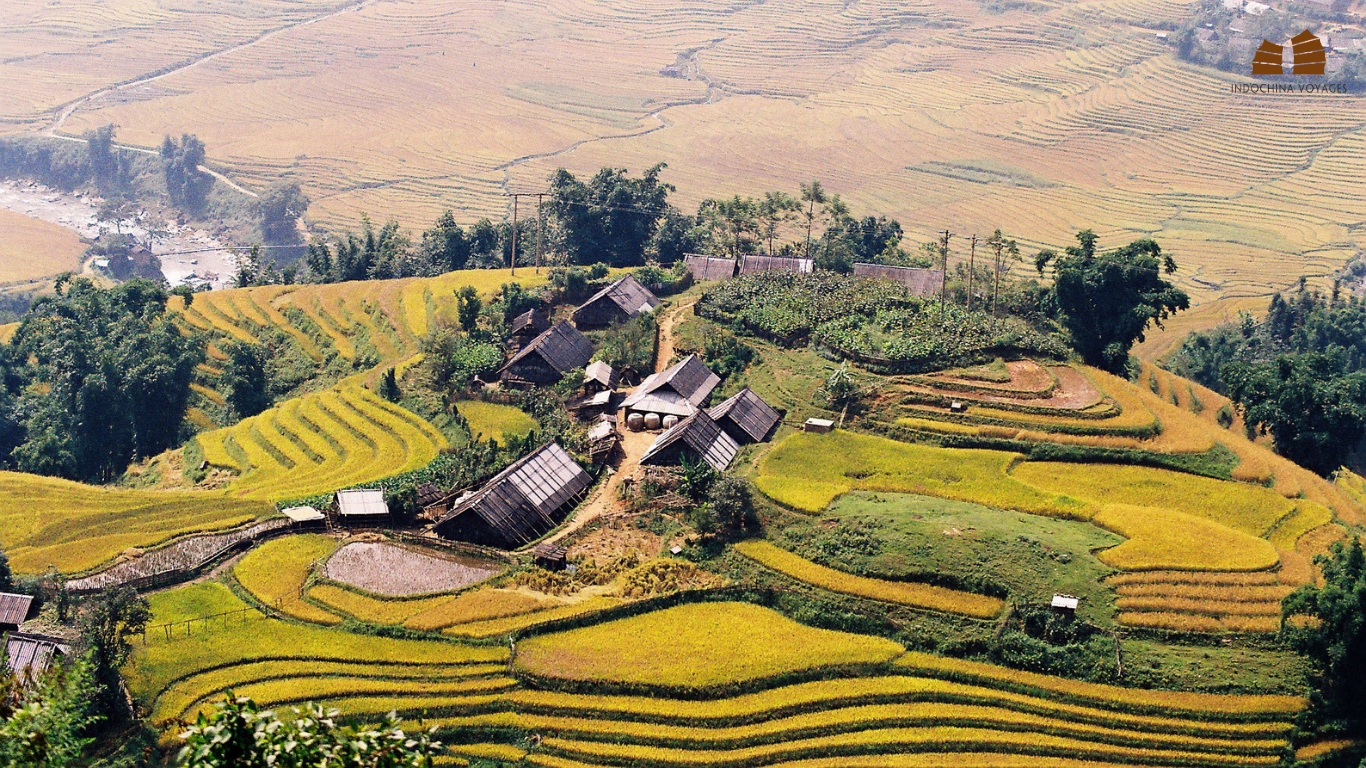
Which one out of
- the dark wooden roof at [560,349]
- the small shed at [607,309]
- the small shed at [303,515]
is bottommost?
the small shed at [303,515]

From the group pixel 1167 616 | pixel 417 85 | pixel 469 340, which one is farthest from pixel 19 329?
pixel 417 85

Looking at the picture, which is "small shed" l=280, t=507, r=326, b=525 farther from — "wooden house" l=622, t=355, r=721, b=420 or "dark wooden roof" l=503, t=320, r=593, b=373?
"dark wooden roof" l=503, t=320, r=593, b=373

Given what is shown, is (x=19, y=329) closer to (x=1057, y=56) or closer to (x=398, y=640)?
(x=398, y=640)

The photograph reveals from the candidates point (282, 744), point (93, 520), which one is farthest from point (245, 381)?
point (282, 744)

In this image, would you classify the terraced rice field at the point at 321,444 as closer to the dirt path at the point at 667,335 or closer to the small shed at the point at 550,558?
the small shed at the point at 550,558

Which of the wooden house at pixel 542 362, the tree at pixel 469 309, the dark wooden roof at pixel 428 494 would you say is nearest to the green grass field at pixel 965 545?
the dark wooden roof at pixel 428 494

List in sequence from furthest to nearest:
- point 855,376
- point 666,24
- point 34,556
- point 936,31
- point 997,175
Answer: point 666,24, point 936,31, point 997,175, point 855,376, point 34,556
